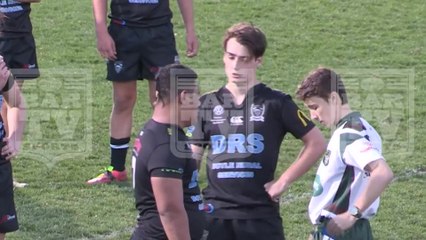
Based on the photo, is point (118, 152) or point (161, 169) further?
point (118, 152)

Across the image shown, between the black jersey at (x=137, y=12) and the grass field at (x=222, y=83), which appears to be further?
the black jersey at (x=137, y=12)

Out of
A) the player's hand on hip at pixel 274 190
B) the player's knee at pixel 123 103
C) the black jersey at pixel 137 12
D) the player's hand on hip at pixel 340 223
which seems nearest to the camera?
the player's hand on hip at pixel 340 223

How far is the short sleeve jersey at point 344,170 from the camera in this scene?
18.8ft

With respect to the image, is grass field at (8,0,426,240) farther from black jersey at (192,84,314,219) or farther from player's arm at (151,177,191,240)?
player's arm at (151,177,191,240)

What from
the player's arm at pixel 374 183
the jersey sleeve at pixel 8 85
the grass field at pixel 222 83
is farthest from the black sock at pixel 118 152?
the player's arm at pixel 374 183

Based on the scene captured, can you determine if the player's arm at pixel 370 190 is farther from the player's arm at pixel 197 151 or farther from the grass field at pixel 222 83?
the grass field at pixel 222 83

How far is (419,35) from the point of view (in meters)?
13.9

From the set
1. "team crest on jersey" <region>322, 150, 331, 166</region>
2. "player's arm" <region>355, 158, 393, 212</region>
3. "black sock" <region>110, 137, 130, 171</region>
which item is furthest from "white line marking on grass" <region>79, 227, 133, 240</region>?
"player's arm" <region>355, 158, 393, 212</region>

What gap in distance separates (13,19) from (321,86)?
3891mm

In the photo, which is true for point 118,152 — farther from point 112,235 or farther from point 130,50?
point 112,235

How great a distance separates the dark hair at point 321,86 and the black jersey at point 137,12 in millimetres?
3138

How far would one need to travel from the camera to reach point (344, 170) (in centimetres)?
581

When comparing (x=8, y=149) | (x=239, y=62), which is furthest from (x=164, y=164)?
(x=8, y=149)

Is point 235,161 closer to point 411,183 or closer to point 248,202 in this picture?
point 248,202
